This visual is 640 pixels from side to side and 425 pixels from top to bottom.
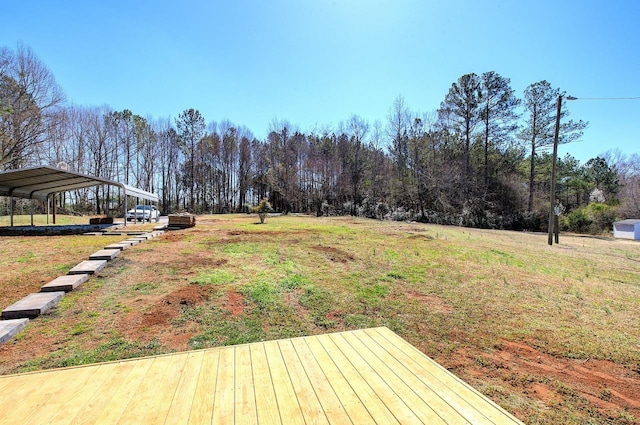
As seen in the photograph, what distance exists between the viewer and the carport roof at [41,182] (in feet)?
30.7

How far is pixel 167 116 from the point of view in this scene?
29.1m

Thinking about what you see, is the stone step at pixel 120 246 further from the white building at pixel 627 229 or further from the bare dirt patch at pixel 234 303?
the white building at pixel 627 229

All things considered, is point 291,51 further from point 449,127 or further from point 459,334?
point 449,127

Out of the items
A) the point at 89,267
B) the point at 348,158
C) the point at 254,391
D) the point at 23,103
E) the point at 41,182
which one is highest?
the point at 23,103

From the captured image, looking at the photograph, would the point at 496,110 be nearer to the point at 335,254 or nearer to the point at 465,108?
the point at 465,108

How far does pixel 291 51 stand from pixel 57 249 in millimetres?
9501

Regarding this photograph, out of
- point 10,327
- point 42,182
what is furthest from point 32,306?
point 42,182

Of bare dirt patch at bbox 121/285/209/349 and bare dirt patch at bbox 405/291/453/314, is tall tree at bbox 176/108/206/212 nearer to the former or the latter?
bare dirt patch at bbox 121/285/209/349

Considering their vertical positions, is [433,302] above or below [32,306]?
below

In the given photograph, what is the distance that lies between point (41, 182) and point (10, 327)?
11.4 metres

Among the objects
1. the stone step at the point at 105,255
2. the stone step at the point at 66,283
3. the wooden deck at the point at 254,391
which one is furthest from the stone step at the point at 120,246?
the wooden deck at the point at 254,391

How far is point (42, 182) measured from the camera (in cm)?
1112

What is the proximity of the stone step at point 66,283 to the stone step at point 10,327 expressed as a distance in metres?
0.87

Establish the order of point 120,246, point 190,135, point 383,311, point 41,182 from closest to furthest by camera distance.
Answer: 1. point 383,311
2. point 120,246
3. point 41,182
4. point 190,135
